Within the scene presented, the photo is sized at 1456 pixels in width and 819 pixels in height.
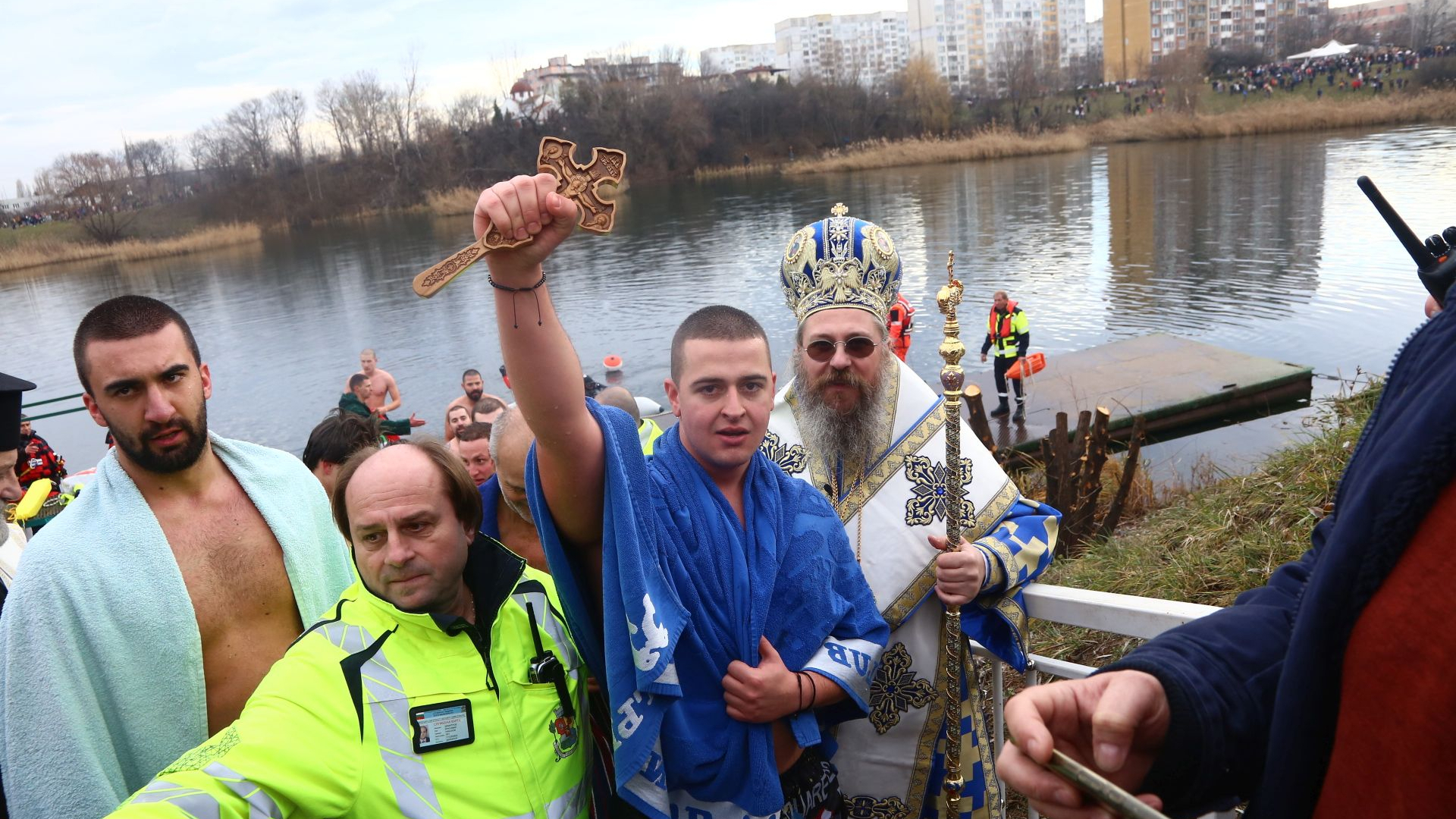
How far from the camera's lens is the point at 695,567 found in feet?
6.47

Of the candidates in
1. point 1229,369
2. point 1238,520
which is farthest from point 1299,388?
point 1238,520

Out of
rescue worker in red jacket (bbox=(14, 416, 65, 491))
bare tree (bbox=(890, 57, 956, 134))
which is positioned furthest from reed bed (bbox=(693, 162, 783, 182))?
rescue worker in red jacket (bbox=(14, 416, 65, 491))

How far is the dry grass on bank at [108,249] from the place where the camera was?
158 ft

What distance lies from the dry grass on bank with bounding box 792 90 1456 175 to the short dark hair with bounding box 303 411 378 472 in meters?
51.6

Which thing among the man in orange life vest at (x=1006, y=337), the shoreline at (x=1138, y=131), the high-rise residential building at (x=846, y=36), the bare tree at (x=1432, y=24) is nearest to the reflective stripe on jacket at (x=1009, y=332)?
the man in orange life vest at (x=1006, y=337)

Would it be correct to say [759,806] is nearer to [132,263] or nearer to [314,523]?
[314,523]

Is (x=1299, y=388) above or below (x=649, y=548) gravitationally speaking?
below

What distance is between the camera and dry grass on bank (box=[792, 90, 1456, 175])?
44875 millimetres

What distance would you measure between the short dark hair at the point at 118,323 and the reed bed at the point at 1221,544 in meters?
3.76

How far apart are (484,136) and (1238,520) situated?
6236 centimetres

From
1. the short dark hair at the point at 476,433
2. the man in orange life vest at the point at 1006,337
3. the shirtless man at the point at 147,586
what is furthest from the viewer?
the man in orange life vest at the point at 1006,337

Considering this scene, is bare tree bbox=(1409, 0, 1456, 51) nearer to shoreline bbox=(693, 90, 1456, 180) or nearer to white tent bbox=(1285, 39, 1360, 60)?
white tent bbox=(1285, 39, 1360, 60)

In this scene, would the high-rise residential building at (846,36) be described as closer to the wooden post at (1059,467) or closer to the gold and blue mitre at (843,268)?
the wooden post at (1059,467)

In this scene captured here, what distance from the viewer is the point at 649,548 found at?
70.1 inches
